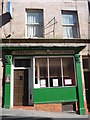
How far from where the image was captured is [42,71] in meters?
10.3

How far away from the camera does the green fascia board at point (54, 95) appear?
9.49m

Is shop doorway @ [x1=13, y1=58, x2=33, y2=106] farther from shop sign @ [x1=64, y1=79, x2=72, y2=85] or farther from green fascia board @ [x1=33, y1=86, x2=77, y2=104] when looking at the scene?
shop sign @ [x1=64, y1=79, x2=72, y2=85]

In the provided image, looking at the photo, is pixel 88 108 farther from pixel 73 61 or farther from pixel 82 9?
pixel 82 9

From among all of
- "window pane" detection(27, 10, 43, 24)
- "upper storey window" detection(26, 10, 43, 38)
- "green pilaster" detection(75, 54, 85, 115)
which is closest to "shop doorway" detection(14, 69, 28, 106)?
"upper storey window" detection(26, 10, 43, 38)

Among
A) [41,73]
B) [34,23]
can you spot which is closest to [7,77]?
[41,73]

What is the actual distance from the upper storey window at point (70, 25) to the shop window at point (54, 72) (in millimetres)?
1853

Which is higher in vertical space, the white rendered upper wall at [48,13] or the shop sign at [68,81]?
the white rendered upper wall at [48,13]

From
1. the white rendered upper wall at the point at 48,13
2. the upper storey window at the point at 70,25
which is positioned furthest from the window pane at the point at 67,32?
the white rendered upper wall at the point at 48,13

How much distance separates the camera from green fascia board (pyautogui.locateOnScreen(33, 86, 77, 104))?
374 inches

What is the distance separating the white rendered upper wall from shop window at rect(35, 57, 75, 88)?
1753mm

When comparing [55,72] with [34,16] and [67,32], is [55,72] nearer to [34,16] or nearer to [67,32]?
[67,32]

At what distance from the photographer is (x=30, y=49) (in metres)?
9.99

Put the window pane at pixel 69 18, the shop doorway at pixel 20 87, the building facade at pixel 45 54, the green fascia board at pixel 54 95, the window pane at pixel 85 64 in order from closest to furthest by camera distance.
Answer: the green fascia board at pixel 54 95 < the building facade at pixel 45 54 < the shop doorway at pixel 20 87 < the window pane at pixel 85 64 < the window pane at pixel 69 18

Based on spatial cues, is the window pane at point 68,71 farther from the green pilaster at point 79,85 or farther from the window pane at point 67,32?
the window pane at point 67,32
